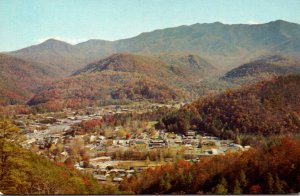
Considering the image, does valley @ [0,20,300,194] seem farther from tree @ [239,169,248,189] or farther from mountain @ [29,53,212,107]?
mountain @ [29,53,212,107]

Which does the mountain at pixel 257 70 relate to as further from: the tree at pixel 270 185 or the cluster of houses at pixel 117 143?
the tree at pixel 270 185

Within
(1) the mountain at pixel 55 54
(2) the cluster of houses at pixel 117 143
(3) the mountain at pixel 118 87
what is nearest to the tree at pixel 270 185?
(2) the cluster of houses at pixel 117 143

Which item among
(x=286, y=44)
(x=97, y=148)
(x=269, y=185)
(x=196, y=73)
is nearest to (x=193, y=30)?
(x=286, y=44)

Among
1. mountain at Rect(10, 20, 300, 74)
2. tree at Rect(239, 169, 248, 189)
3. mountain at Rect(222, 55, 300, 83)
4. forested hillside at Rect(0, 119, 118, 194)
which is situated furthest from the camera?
mountain at Rect(10, 20, 300, 74)

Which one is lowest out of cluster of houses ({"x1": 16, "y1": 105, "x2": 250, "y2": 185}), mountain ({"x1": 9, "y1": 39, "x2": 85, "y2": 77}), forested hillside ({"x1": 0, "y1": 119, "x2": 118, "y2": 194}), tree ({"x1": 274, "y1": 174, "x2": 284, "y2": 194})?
cluster of houses ({"x1": 16, "y1": 105, "x2": 250, "y2": 185})

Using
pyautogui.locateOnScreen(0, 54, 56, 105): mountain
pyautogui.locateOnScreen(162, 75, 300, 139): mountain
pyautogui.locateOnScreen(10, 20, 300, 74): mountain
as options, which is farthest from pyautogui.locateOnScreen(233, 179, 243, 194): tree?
pyautogui.locateOnScreen(10, 20, 300, 74): mountain

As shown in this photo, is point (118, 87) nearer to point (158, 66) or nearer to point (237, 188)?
point (158, 66)
